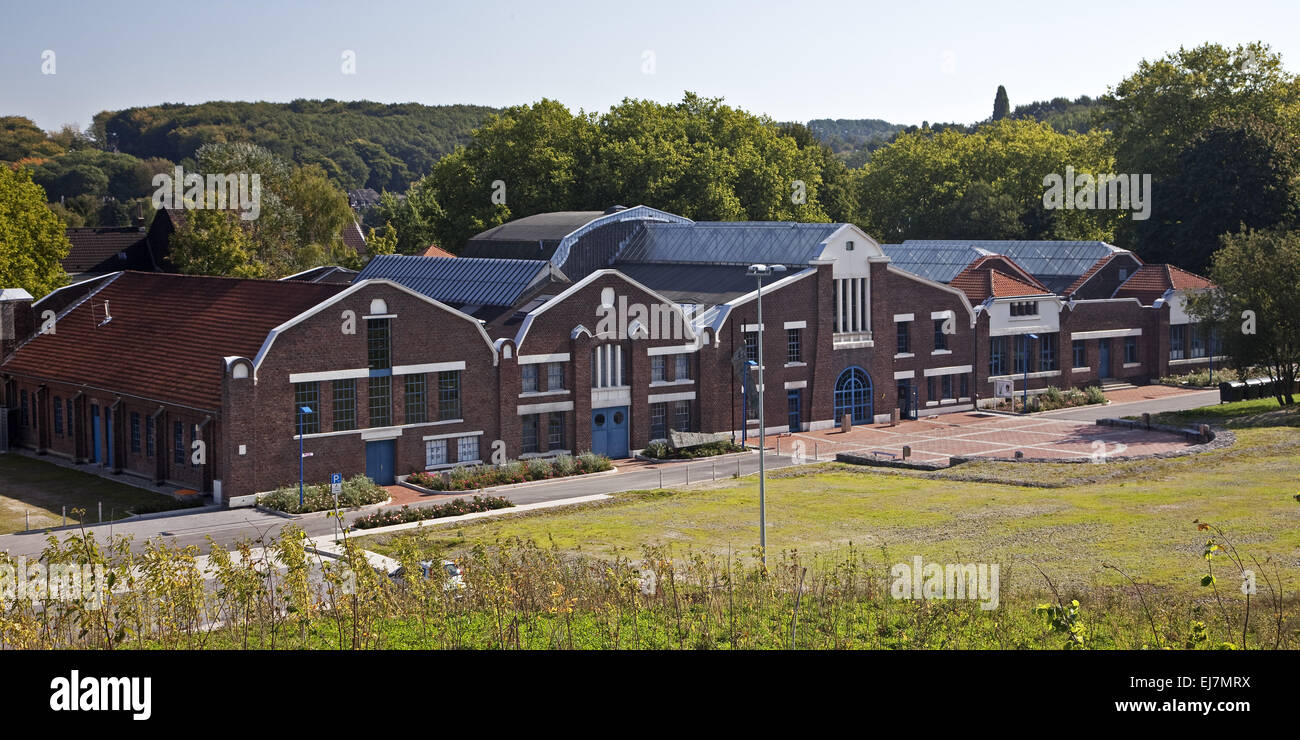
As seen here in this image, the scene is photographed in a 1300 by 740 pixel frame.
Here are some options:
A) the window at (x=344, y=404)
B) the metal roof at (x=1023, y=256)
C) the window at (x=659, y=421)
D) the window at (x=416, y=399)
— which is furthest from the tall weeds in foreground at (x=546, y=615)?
the metal roof at (x=1023, y=256)

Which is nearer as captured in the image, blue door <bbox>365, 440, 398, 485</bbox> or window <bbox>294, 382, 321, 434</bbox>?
window <bbox>294, 382, 321, 434</bbox>

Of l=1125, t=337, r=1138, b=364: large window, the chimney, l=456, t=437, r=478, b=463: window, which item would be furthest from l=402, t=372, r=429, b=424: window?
Result: l=1125, t=337, r=1138, b=364: large window

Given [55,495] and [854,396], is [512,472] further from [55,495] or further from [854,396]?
[854,396]

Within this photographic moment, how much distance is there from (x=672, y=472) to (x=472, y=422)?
8.47 meters

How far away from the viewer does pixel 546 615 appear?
808 inches

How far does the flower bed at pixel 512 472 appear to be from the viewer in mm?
49188

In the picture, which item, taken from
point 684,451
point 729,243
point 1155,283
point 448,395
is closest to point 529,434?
point 448,395

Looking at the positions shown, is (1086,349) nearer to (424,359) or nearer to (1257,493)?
(1257,493)

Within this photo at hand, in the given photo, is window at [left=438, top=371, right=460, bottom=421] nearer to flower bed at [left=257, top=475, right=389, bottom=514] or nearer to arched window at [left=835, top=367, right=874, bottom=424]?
flower bed at [left=257, top=475, right=389, bottom=514]

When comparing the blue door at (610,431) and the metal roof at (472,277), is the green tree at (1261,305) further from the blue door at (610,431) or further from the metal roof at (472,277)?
the metal roof at (472,277)

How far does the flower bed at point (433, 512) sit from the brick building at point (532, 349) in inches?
225

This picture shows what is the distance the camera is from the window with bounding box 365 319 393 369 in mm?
48938

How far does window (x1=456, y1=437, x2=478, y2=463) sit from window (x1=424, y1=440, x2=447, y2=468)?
642 millimetres
